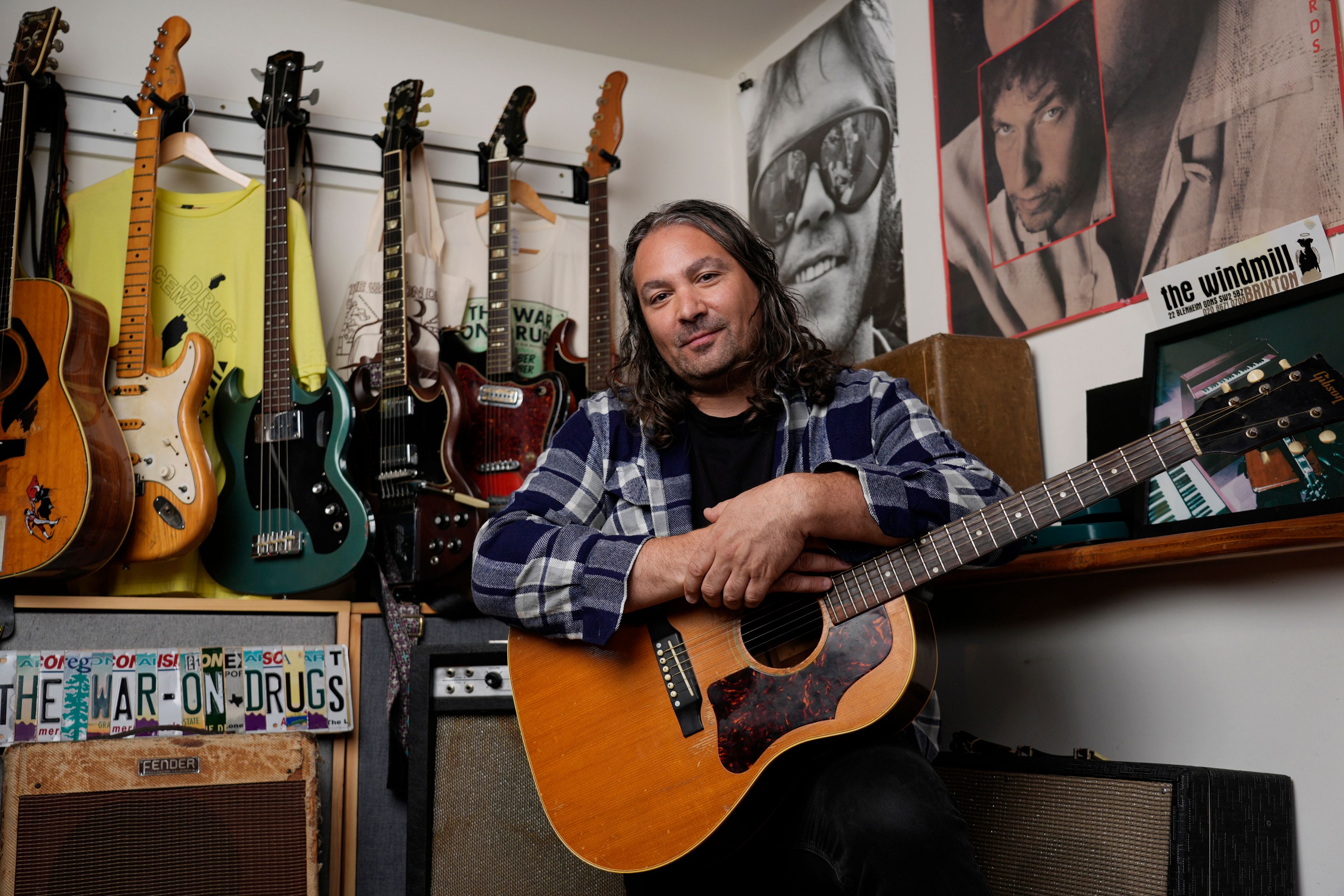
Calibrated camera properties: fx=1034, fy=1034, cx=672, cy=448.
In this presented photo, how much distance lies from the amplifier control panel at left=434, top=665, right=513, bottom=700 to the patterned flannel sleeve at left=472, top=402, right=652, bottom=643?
24 cm

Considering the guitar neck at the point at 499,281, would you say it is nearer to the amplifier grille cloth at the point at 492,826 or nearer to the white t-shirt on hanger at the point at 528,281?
the white t-shirt on hanger at the point at 528,281

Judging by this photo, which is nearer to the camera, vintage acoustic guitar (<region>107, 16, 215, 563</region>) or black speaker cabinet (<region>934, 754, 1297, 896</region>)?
black speaker cabinet (<region>934, 754, 1297, 896</region>)

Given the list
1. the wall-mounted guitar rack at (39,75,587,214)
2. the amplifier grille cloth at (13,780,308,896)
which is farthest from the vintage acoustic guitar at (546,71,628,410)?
the amplifier grille cloth at (13,780,308,896)

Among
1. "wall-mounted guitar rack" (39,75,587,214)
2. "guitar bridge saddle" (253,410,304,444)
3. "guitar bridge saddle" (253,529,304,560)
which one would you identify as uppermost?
"wall-mounted guitar rack" (39,75,587,214)

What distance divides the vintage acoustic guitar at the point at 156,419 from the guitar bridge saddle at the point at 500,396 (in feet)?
1.89

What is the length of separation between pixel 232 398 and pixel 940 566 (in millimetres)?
1662

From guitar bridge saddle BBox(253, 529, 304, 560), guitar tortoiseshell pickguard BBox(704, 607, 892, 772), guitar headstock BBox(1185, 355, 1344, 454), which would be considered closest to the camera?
guitar headstock BBox(1185, 355, 1344, 454)

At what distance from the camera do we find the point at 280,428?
2.21m

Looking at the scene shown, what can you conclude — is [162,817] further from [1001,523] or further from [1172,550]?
[1172,550]

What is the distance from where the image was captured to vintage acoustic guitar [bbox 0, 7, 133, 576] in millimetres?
1901

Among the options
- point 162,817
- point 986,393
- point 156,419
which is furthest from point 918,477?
point 156,419

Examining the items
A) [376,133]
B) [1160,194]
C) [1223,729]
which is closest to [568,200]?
[376,133]

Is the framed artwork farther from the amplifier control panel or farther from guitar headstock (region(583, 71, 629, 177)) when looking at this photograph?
guitar headstock (region(583, 71, 629, 177))

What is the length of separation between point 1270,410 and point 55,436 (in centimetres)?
198
